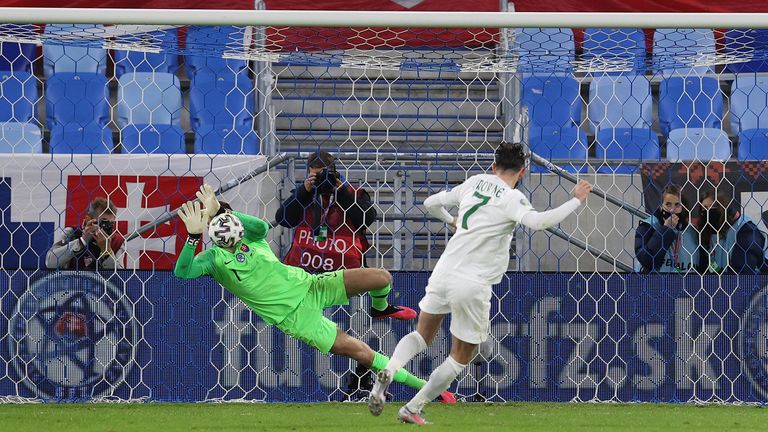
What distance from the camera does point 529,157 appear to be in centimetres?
762

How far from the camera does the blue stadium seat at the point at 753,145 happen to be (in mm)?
9695

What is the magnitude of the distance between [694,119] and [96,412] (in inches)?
253

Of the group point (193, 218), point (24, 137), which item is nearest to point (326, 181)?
point (193, 218)

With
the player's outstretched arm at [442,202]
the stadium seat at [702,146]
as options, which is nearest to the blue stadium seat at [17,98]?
the player's outstretched arm at [442,202]

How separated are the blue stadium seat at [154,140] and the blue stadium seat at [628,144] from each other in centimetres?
365

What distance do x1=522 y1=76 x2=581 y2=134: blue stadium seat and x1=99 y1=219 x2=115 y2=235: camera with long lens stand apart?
161 inches

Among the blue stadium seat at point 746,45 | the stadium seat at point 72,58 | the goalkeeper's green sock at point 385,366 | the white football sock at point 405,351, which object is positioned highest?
the stadium seat at point 72,58

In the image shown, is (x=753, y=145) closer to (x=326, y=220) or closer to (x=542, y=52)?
(x=542, y=52)

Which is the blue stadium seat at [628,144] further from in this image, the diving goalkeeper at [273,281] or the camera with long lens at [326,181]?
the diving goalkeeper at [273,281]

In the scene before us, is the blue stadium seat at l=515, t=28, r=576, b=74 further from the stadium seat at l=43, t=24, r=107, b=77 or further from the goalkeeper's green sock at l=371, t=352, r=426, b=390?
the stadium seat at l=43, t=24, r=107, b=77

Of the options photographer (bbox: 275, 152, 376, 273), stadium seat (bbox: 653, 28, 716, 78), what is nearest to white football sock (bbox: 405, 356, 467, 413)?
photographer (bbox: 275, 152, 376, 273)

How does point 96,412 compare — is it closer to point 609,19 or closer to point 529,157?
point 529,157

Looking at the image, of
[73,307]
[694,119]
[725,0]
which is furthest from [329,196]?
[725,0]

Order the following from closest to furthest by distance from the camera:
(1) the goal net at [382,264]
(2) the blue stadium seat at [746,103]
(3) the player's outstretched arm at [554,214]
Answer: (3) the player's outstretched arm at [554,214], (1) the goal net at [382,264], (2) the blue stadium seat at [746,103]
